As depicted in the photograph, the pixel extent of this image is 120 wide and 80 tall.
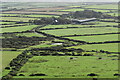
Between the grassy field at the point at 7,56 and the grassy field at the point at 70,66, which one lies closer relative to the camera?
the grassy field at the point at 70,66

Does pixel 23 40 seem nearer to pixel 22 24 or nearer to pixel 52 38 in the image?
pixel 52 38

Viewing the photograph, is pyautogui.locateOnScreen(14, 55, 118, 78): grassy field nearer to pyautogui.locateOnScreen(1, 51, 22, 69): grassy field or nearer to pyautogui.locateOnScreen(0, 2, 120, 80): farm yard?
pyautogui.locateOnScreen(0, 2, 120, 80): farm yard

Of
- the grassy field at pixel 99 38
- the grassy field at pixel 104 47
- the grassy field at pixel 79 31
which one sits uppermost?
the grassy field at pixel 79 31

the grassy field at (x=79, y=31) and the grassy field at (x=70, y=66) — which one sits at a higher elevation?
the grassy field at (x=79, y=31)

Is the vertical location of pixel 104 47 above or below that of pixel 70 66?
above

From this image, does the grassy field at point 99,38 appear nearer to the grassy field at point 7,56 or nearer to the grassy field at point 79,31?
the grassy field at point 79,31

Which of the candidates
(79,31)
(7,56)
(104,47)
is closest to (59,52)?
(104,47)

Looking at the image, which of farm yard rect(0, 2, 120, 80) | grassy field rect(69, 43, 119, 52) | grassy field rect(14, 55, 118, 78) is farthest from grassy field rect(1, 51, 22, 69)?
grassy field rect(69, 43, 119, 52)

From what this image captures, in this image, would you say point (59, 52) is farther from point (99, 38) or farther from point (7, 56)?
point (99, 38)

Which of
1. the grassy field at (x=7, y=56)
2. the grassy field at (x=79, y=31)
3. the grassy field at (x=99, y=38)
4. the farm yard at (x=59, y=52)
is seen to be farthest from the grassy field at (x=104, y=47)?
the grassy field at (x=79, y=31)
